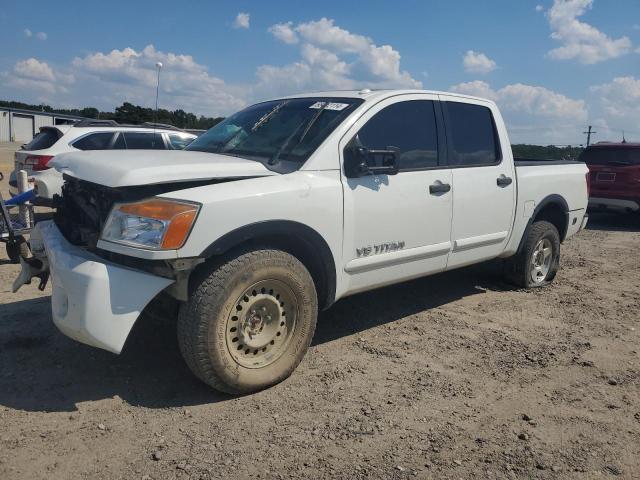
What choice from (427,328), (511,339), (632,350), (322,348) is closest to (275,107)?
(322,348)

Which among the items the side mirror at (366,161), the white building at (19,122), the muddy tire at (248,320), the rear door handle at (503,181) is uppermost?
the white building at (19,122)

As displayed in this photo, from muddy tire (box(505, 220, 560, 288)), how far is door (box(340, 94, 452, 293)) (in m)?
1.57

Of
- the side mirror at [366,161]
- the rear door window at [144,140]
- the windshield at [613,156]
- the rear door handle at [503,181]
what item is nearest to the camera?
the side mirror at [366,161]

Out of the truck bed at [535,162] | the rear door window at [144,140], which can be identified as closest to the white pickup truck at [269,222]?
the truck bed at [535,162]

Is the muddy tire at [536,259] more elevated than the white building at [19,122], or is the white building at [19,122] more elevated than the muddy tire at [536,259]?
the white building at [19,122]

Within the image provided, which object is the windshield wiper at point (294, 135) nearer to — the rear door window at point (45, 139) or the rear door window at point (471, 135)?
the rear door window at point (471, 135)

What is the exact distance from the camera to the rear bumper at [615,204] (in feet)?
37.4

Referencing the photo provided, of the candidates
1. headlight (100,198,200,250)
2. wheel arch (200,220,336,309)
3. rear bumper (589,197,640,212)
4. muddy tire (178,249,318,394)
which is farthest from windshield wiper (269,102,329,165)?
rear bumper (589,197,640,212)

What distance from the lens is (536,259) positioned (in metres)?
6.11

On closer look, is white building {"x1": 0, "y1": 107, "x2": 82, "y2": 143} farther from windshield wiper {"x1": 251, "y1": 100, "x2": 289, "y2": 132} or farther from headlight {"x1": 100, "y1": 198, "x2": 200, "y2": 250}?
headlight {"x1": 100, "y1": 198, "x2": 200, "y2": 250}

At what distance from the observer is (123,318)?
119 inches

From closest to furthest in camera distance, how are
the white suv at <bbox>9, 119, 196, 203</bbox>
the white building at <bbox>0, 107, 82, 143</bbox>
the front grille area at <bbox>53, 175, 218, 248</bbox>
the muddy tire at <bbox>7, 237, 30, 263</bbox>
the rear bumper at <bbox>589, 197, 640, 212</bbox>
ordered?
the front grille area at <bbox>53, 175, 218, 248</bbox>, the muddy tire at <bbox>7, 237, 30, 263</bbox>, the white suv at <bbox>9, 119, 196, 203</bbox>, the rear bumper at <bbox>589, 197, 640, 212</bbox>, the white building at <bbox>0, 107, 82, 143</bbox>

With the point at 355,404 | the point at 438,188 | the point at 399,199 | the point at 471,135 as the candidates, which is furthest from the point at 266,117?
the point at 355,404

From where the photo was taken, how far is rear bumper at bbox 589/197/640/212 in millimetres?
11414
